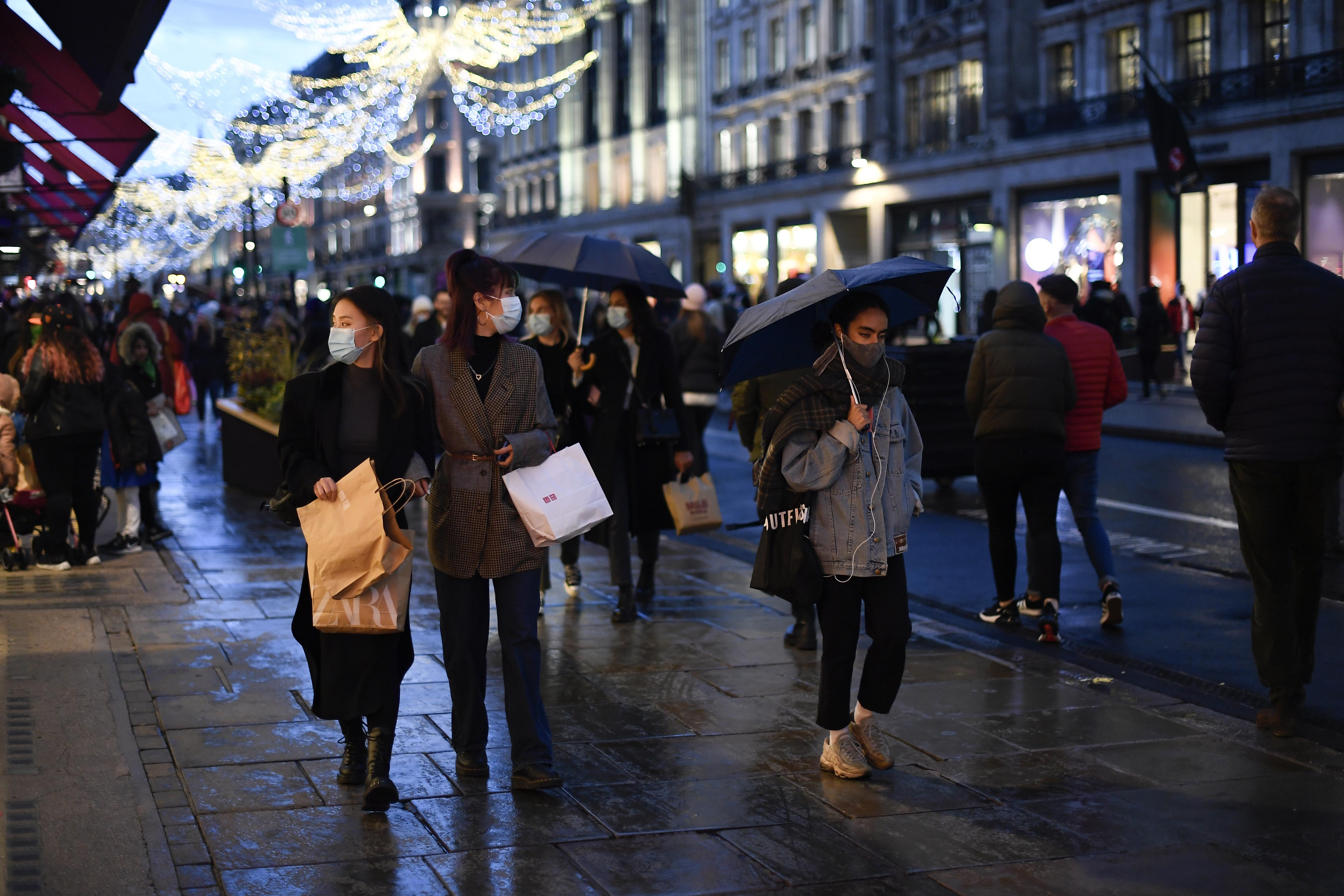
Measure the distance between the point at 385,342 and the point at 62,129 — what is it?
39.7 feet

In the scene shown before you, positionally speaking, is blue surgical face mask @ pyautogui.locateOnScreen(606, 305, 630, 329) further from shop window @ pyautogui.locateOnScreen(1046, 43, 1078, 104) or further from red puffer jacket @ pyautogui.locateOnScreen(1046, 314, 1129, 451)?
shop window @ pyautogui.locateOnScreen(1046, 43, 1078, 104)

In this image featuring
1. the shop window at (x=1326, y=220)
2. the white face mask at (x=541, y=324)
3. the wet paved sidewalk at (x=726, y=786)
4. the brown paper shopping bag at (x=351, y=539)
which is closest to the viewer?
the wet paved sidewalk at (x=726, y=786)

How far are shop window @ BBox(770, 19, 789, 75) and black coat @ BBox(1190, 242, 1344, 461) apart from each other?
47.0 m

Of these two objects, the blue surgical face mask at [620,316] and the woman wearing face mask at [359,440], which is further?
the blue surgical face mask at [620,316]

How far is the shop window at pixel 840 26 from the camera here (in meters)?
47.8

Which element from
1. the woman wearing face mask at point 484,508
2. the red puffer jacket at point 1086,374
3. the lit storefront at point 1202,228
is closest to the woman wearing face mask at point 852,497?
the woman wearing face mask at point 484,508

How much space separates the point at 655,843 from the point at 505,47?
24.1m

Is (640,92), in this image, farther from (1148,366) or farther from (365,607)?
(365,607)

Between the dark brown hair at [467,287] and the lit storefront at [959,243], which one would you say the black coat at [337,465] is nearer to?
the dark brown hair at [467,287]

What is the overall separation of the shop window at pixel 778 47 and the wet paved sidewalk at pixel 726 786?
1809 inches

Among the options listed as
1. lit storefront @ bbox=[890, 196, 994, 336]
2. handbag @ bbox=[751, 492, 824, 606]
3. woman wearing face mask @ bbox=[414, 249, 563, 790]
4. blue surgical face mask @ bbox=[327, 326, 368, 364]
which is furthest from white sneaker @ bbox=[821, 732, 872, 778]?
lit storefront @ bbox=[890, 196, 994, 336]

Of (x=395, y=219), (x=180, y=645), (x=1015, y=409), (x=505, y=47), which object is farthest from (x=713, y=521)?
(x=395, y=219)

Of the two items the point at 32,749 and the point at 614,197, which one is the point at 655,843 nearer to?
the point at 32,749

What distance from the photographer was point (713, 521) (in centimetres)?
852
